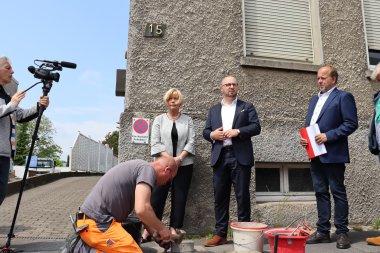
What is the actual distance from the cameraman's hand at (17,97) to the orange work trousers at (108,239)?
60.9 inches

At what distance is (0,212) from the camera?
276 inches

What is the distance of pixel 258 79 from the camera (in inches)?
204

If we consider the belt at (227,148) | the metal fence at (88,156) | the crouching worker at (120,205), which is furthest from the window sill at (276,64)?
the metal fence at (88,156)

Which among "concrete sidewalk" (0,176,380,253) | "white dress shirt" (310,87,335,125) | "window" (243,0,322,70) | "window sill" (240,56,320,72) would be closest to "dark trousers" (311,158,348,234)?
"concrete sidewalk" (0,176,380,253)

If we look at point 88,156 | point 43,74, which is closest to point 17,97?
point 43,74

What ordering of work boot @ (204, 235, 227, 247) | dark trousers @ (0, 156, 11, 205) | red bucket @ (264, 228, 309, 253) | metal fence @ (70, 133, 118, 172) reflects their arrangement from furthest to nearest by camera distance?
1. metal fence @ (70, 133, 118, 172)
2. work boot @ (204, 235, 227, 247)
3. dark trousers @ (0, 156, 11, 205)
4. red bucket @ (264, 228, 309, 253)

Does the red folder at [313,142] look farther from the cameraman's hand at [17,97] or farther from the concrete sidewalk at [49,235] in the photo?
the cameraman's hand at [17,97]

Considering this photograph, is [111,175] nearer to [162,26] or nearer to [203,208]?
[203,208]

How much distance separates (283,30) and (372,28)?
155 centimetres

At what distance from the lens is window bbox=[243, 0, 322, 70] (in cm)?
547

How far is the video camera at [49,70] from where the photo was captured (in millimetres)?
3949

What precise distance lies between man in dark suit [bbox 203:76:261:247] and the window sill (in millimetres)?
1105

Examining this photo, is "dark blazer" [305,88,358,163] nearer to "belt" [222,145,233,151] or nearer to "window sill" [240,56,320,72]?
"belt" [222,145,233,151]

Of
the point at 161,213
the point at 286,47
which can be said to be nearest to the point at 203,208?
the point at 161,213
